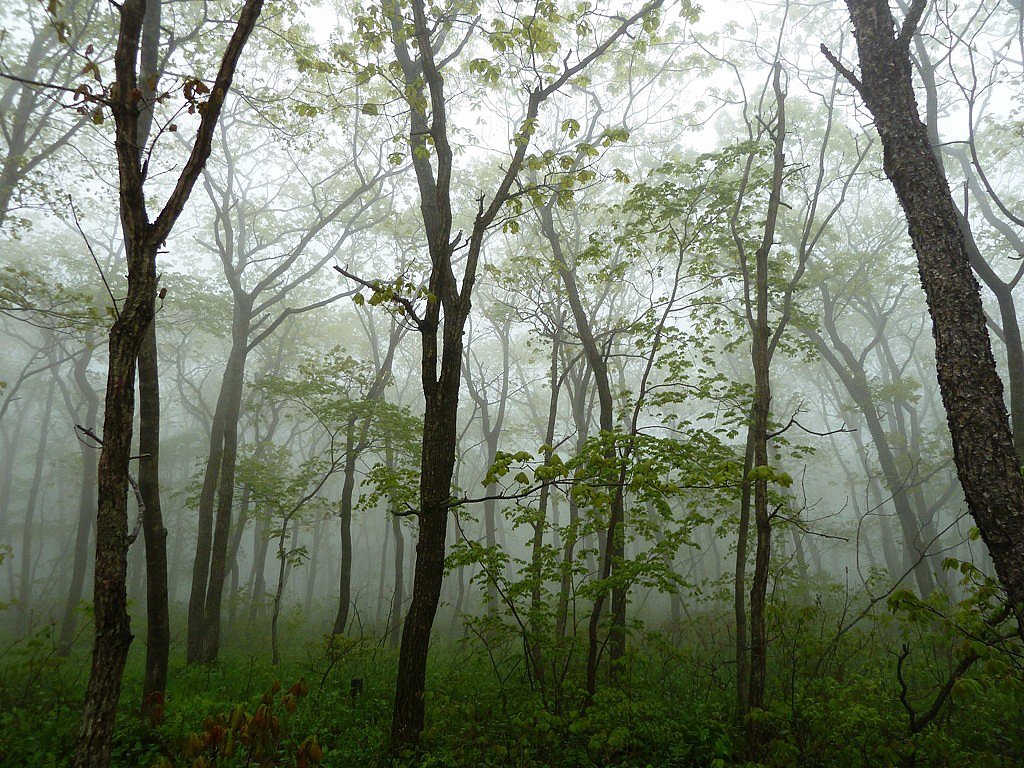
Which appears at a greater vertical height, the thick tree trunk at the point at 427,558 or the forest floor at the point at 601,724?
the thick tree trunk at the point at 427,558

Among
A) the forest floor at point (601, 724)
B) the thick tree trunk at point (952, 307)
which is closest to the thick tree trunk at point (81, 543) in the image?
the forest floor at point (601, 724)

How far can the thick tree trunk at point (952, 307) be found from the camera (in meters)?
3.36

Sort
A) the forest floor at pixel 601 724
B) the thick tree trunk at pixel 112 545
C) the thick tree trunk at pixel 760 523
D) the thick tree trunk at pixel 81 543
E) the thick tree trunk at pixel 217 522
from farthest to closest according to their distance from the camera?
the thick tree trunk at pixel 81 543 < the thick tree trunk at pixel 217 522 < the thick tree trunk at pixel 760 523 < the forest floor at pixel 601 724 < the thick tree trunk at pixel 112 545

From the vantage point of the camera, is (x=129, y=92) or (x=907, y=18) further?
(x=907, y=18)

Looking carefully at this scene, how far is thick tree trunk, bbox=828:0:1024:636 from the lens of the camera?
3.36m

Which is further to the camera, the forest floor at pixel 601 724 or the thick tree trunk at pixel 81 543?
the thick tree trunk at pixel 81 543

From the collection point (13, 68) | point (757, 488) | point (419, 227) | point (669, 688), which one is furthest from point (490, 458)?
point (13, 68)

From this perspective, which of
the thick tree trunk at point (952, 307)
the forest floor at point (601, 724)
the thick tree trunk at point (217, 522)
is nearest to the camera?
the thick tree trunk at point (952, 307)

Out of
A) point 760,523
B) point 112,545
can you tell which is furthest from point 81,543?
point 760,523

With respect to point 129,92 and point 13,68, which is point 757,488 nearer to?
point 129,92

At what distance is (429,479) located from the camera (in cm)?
479

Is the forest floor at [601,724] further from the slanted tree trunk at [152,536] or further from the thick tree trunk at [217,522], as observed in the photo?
the thick tree trunk at [217,522]

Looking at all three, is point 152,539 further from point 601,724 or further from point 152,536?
point 601,724

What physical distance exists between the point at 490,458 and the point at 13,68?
49.2ft
